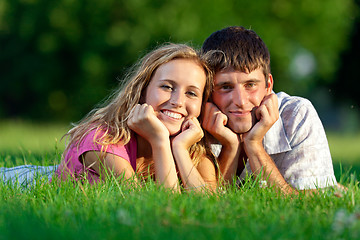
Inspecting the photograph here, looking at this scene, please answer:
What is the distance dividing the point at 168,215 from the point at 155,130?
4.72 feet

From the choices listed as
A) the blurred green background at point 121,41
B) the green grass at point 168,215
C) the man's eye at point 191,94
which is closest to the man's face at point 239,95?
the man's eye at point 191,94

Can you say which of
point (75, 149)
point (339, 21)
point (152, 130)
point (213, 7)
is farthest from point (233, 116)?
point (339, 21)

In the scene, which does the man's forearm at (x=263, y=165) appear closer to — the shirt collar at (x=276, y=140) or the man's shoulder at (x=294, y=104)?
the shirt collar at (x=276, y=140)

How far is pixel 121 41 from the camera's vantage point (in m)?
22.2

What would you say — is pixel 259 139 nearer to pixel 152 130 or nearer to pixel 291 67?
pixel 152 130

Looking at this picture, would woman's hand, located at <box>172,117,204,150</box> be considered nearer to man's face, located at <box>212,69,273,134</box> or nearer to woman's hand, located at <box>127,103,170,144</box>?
woman's hand, located at <box>127,103,170,144</box>

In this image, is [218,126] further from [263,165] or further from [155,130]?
[155,130]

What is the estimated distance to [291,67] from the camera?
1022 inches

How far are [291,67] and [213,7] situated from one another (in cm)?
563

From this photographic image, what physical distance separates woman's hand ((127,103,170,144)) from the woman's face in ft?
0.65

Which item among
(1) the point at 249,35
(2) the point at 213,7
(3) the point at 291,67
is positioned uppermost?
(2) the point at 213,7

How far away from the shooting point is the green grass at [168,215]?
2402 mm

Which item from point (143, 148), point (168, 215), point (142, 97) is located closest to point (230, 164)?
point (143, 148)

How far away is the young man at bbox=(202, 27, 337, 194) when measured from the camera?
4.30m
